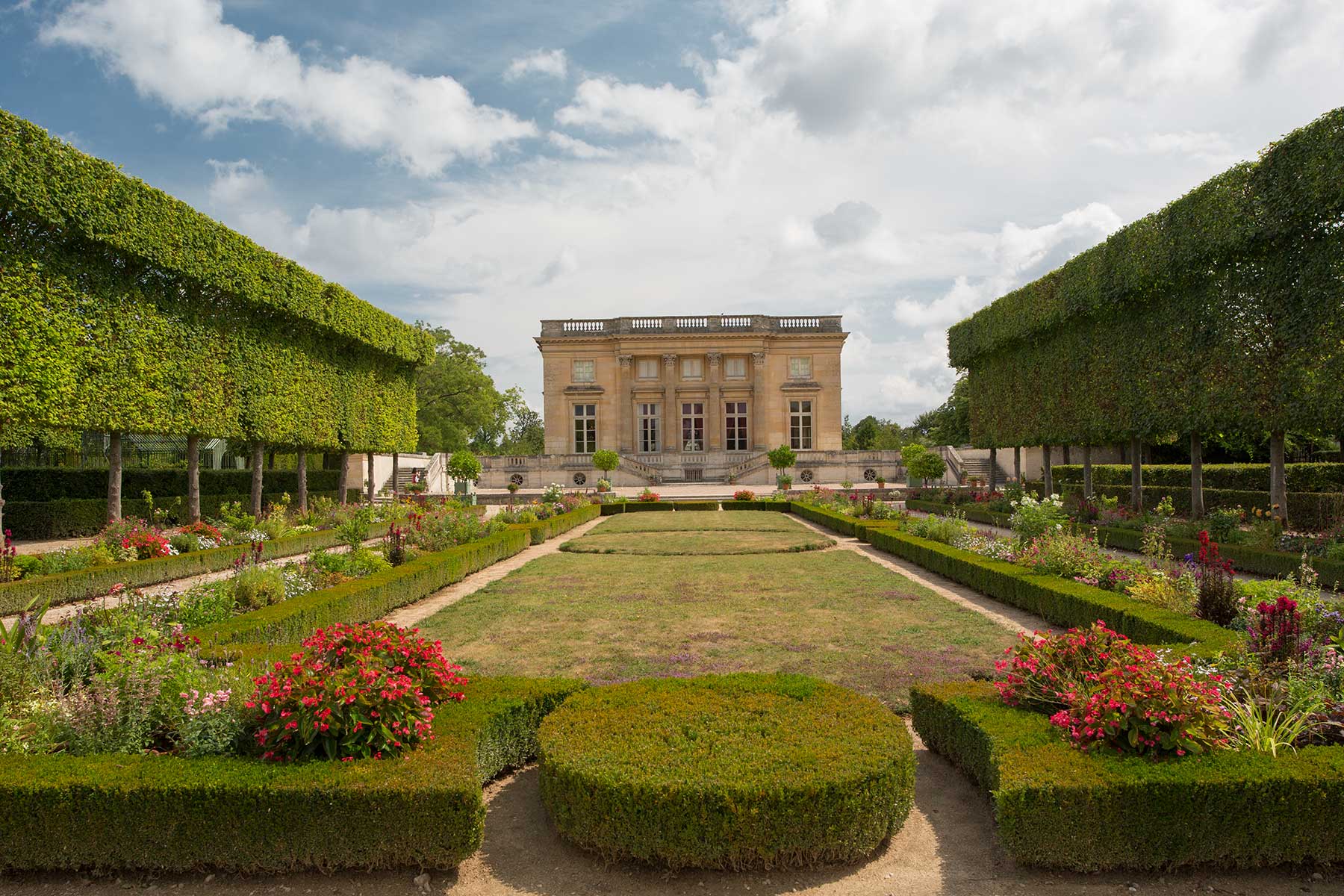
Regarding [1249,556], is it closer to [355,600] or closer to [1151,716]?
[1151,716]

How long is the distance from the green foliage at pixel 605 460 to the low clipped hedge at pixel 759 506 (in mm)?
14333

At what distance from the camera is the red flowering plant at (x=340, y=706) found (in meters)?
4.10

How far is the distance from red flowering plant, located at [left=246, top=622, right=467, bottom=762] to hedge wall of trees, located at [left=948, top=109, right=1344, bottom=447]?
48.3 feet

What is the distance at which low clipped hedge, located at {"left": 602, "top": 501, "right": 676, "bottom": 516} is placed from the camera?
27922mm

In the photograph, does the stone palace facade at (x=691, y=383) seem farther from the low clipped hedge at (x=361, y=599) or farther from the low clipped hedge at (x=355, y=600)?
the low clipped hedge at (x=355, y=600)

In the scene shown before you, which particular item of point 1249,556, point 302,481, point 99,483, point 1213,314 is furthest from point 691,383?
point 1249,556

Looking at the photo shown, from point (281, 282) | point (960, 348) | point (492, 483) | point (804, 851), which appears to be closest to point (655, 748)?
point (804, 851)

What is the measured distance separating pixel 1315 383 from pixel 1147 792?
12578mm

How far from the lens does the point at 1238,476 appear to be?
23406 millimetres

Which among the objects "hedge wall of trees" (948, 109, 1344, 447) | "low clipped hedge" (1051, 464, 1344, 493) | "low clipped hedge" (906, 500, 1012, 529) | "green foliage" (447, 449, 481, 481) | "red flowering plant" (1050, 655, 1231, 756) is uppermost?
"hedge wall of trees" (948, 109, 1344, 447)

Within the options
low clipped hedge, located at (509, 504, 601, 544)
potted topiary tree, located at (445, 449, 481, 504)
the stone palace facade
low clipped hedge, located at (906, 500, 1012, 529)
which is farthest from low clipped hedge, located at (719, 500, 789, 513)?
the stone palace facade

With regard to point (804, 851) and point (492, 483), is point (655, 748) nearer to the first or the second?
point (804, 851)

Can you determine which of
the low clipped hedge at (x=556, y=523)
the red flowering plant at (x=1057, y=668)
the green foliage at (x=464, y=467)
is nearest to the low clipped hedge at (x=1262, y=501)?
the red flowering plant at (x=1057, y=668)

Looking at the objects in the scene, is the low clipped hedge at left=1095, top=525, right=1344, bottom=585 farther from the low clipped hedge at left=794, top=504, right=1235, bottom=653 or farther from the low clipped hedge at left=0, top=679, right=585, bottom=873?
the low clipped hedge at left=0, top=679, right=585, bottom=873
